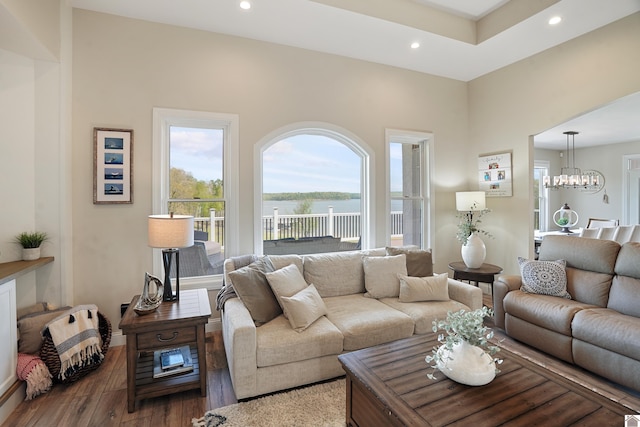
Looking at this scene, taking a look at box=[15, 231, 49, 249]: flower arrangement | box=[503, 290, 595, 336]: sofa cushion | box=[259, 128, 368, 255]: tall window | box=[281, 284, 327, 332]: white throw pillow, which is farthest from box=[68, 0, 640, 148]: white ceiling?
box=[503, 290, 595, 336]: sofa cushion

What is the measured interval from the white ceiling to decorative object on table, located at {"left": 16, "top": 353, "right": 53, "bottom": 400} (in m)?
3.00

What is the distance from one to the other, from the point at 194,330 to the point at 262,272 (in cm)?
70

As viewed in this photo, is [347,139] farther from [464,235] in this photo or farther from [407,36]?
[464,235]

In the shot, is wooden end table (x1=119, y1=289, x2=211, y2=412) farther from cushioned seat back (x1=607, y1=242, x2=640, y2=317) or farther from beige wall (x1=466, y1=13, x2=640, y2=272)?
beige wall (x1=466, y1=13, x2=640, y2=272)

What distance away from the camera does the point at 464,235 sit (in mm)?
4039

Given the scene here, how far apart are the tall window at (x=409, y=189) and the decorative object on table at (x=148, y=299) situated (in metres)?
2.93

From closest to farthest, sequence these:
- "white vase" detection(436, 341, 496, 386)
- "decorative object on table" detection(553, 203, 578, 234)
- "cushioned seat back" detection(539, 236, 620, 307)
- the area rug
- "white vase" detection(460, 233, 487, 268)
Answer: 1. "white vase" detection(436, 341, 496, 386)
2. the area rug
3. "cushioned seat back" detection(539, 236, 620, 307)
4. "white vase" detection(460, 233, 487, 268)
5. "decorative object on table" detection(553, 203, 578, 234)

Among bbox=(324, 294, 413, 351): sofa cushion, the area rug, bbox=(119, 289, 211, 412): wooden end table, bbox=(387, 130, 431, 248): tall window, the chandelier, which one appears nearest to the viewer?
the area rug

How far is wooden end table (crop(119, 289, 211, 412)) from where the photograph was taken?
2066 millimetres

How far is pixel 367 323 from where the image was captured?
2.51m

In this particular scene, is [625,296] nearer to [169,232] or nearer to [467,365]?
[467,365]

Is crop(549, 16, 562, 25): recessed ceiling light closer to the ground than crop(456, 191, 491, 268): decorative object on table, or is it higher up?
higher up

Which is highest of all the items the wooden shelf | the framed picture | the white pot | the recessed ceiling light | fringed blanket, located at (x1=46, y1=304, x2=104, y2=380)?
the recessed ceiling light

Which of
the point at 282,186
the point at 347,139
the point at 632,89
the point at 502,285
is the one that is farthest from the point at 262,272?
the point at 632,89
